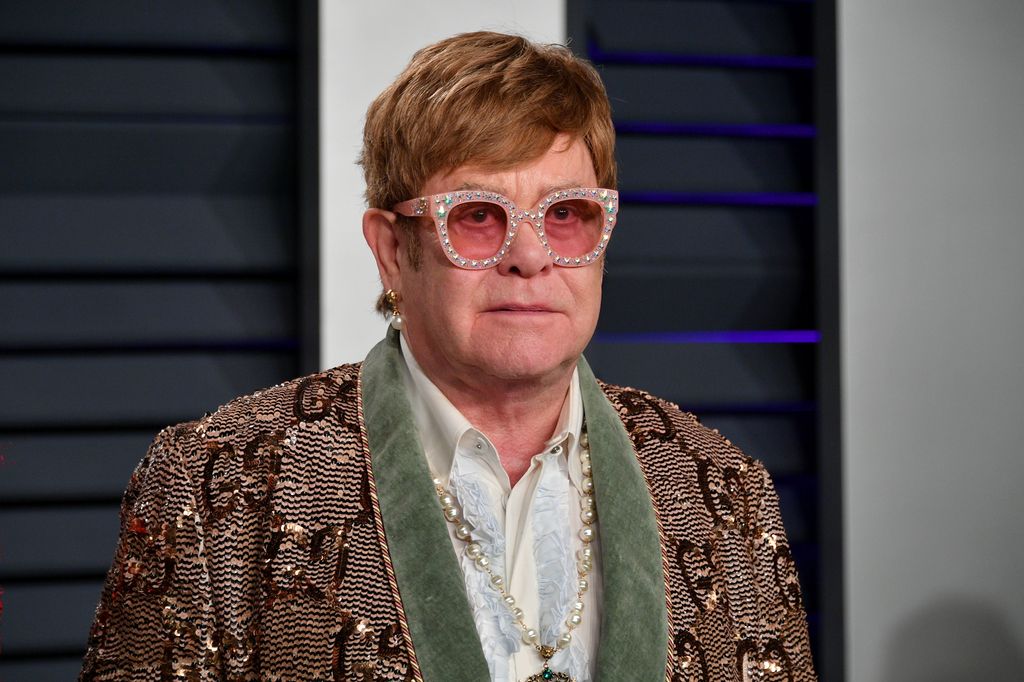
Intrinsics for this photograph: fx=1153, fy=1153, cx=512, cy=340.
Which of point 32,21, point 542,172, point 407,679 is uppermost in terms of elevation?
point 32,21

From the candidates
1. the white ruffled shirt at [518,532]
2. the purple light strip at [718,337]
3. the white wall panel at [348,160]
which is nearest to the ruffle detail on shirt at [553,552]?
the white ruffled shirt at [518,532]

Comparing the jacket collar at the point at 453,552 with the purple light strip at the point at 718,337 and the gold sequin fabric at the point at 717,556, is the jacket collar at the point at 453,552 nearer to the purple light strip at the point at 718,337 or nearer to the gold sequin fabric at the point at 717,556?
the gold sequin fabric at the point at 717,556

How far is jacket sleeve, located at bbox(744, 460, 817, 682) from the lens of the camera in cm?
153

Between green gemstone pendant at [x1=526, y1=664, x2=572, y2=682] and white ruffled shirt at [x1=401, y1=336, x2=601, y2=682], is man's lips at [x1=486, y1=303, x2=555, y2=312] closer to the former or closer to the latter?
white ruffled shirt at [x1=401, y1=336, x2=601, y2=682]

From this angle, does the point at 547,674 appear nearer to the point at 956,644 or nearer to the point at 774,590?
the point at 774,590

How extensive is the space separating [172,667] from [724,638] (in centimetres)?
68

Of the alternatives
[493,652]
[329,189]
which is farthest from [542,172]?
[329,189]

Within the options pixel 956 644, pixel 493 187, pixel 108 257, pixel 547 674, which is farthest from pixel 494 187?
pixel 956 644

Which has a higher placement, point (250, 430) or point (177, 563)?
point (250, 430)

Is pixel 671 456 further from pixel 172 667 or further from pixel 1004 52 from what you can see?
pixel 1004 52

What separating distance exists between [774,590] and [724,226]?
1527 mm

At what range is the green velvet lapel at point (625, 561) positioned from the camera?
1.37m

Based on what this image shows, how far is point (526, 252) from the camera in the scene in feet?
4.49

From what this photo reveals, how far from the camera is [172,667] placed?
1346mm
